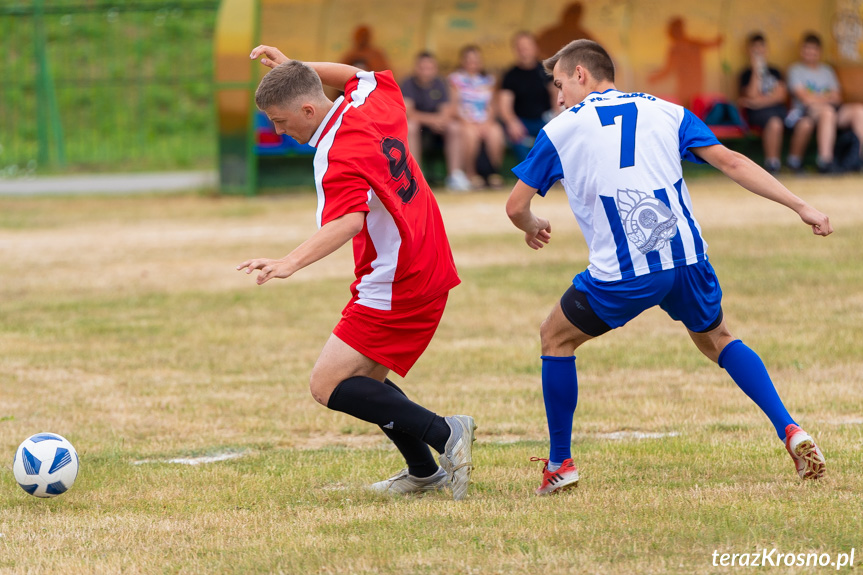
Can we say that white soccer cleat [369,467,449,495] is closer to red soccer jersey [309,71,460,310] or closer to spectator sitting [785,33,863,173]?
red soccer jersey [309,71,460,310]

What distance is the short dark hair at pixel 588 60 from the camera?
4.61 metres

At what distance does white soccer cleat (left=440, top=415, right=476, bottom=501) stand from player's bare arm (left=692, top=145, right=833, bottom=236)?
4.74 ft

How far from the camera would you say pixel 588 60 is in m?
4.62

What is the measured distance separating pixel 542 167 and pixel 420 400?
8.27 feet

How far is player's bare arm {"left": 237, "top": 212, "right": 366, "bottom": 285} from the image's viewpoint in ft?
13.0

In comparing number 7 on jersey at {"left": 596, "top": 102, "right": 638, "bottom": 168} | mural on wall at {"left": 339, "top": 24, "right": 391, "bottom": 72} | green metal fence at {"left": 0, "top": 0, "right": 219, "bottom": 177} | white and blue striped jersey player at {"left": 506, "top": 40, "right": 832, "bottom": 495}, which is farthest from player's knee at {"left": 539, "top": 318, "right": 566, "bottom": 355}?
green metal fence at {"left": 0, "top": 0, "right": 219, "bottom": 177}

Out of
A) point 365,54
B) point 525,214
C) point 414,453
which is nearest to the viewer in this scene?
point 525,214

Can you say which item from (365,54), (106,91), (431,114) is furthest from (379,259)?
(106,91)

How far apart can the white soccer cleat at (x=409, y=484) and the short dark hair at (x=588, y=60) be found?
5.79 ft

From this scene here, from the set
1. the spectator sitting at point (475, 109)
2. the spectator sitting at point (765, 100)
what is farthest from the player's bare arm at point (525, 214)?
the spectator sitting at point (765, 100)

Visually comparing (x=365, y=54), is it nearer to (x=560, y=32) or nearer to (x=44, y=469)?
(x=560, y=32)

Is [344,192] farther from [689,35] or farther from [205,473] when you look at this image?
[689,35]

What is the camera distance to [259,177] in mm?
16734

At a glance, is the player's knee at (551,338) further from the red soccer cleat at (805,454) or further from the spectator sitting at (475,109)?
the spectator sitting at (475,109)
